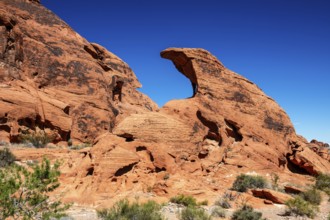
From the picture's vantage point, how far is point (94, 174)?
12055 mm

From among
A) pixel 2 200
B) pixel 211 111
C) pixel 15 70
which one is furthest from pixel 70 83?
Result: pixel 2 200

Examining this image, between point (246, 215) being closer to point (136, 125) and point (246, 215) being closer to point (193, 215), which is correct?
point (193, 215)

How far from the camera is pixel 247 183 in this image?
13.8 metres

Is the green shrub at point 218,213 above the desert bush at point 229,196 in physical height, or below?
below

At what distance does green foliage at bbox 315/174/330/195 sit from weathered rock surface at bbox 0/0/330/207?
1208 millimetres

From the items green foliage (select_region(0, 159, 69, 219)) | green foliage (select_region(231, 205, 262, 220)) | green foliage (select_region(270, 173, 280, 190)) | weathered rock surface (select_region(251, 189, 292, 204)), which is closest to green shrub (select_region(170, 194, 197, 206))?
green foliage (select_region(231, 205, 262, 220))

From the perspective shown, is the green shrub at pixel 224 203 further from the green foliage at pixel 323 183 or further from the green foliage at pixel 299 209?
the green foliage at pixel 323 183

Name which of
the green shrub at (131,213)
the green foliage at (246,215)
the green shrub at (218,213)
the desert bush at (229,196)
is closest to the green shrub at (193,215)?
the green shrub at (131,213)

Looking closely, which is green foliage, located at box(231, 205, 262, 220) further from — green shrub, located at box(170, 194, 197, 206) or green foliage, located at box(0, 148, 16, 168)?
green foliage, located at box(0, 148, 16, 168)

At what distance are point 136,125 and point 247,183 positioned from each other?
17.9 feet

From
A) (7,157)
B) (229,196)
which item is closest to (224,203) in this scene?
(229,196)

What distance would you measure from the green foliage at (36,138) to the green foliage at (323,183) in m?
15.8

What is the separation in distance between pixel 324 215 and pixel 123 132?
8.33 metres

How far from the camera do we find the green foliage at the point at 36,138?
19269mm
